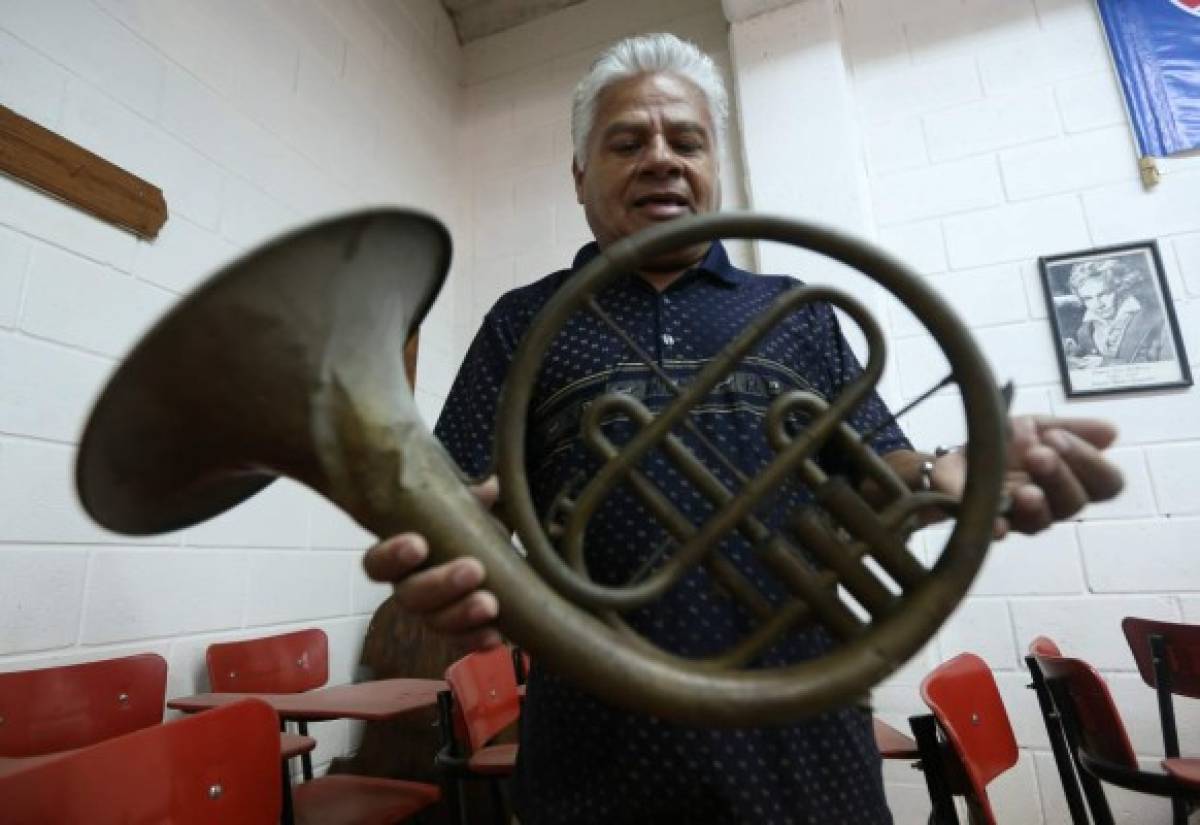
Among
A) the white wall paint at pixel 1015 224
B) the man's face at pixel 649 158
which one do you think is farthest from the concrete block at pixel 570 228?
the man's face at pixel 649 158

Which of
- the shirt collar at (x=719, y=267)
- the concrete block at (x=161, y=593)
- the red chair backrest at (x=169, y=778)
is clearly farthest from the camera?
the concrete block at (x=161, y=593)

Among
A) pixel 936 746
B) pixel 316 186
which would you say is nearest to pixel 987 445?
pixel 936 746

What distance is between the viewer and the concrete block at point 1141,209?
194cm

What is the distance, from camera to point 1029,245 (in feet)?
6.73

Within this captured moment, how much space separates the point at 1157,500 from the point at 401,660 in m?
2.10

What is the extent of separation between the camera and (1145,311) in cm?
191

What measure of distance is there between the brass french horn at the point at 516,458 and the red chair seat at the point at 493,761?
1.03 meters

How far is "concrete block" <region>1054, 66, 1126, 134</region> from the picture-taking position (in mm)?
2064

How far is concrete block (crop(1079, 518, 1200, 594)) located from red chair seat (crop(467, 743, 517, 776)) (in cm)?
156

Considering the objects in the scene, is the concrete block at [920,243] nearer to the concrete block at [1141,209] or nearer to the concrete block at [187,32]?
the concrete block at [1141,209]

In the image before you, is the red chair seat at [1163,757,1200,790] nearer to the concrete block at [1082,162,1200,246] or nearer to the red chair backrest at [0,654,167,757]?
the concrete block at [1082,162,1200,246]

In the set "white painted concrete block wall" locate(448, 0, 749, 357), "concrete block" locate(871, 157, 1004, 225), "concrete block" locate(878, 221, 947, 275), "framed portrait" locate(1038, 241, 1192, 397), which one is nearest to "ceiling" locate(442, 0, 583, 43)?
"white painted concrete block wall" locate(448, 0, 749, 357)

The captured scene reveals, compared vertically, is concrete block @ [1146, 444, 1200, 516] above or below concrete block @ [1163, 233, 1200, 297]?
below

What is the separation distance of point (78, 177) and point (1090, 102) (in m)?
2.67
